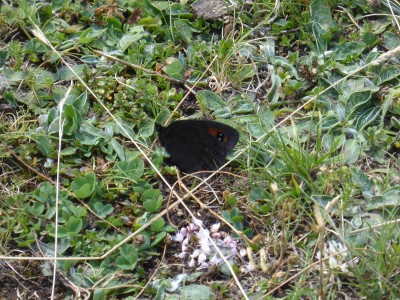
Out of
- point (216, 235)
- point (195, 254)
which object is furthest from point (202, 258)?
point (216, 235)

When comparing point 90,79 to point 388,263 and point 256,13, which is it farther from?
point 388,263

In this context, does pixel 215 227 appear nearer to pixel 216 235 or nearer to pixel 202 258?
pixel 216 235

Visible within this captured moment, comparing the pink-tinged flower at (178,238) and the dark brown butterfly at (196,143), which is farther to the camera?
the dark brown butterfly at (196,143)

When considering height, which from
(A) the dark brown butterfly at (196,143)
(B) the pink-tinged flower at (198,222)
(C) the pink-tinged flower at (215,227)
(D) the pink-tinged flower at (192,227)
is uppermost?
(A) the dark brown butterfly at (196,143)

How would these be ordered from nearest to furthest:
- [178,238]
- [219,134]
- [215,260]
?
1. [215,260]
2. [178,238]
3. [219,134]

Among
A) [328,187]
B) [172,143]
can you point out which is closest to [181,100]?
[172,143]

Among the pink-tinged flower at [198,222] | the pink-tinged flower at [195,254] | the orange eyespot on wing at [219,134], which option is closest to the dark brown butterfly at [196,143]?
the orange eyespot on wing at [219,134]

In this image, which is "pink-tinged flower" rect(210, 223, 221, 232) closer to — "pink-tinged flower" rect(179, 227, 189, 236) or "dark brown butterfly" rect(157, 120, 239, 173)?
"pink-tinged flower" rect(179, 227, 189, 236)

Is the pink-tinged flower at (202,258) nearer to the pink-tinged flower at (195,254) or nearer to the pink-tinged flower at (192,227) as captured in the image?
the pink-tinged flower at (195,254)

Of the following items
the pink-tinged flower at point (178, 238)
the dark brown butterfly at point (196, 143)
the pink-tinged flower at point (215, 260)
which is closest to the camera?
the pink-tinged flower at point (215, 260)
